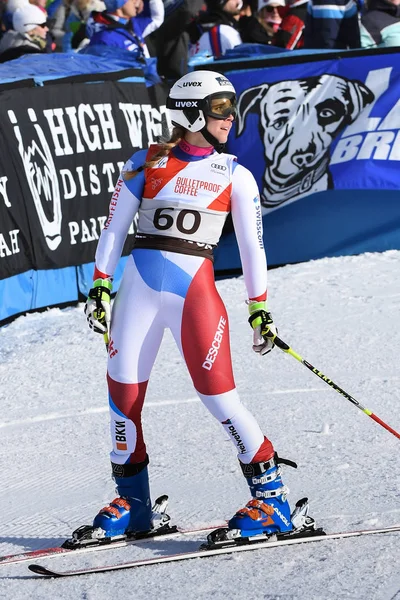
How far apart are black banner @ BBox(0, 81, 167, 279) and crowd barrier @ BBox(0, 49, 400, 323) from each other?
13 millimetres

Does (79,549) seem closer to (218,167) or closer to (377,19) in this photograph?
(218,167)

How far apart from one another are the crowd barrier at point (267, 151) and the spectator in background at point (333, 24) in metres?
0.73

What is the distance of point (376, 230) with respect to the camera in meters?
11.1

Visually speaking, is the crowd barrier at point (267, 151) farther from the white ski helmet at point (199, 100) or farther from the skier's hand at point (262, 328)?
the skier's hand at point (262, 328)

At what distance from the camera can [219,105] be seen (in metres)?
5.07

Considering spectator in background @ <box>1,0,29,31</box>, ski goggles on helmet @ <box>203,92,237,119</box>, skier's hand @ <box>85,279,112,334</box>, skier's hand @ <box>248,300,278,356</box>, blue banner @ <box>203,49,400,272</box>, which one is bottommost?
blue banner @ <box>203,49,400,272</box>

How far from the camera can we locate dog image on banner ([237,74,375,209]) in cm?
1095

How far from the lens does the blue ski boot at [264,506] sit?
16.4 ft

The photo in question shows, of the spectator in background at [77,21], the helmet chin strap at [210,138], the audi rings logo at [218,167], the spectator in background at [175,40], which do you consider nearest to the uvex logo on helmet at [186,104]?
the helmet chin strap at [210,138]

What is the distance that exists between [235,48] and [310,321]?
3.60m

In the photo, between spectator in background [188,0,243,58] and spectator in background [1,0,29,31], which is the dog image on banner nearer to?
spectator in background [188,0,243,58]

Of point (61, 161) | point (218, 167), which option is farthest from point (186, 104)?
point (61, 161)

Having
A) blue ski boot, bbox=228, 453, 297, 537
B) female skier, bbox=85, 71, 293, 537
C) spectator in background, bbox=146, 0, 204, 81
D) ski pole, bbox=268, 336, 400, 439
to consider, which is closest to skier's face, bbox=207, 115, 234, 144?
female skier, bbox=85, 71, 293, 537

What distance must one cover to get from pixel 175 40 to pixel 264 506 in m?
7.42
